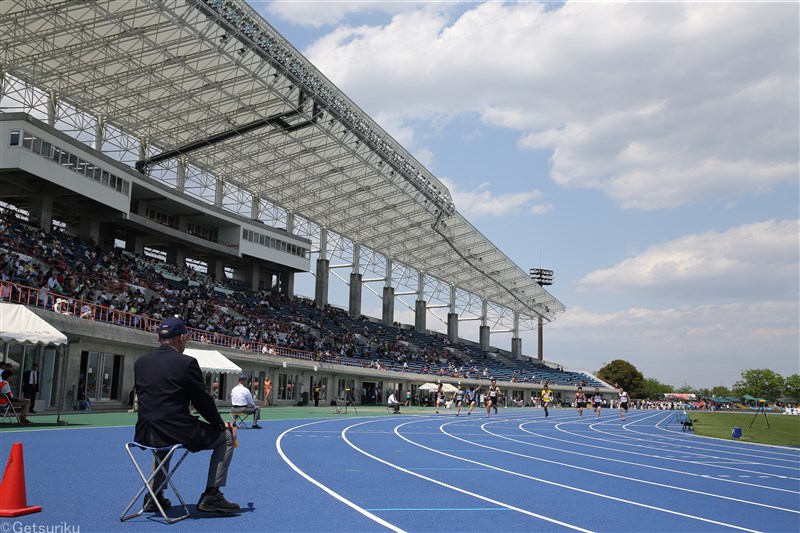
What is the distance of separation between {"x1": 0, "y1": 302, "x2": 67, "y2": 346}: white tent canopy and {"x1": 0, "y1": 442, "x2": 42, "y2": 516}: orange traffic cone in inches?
463

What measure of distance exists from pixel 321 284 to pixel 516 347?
40415 mm

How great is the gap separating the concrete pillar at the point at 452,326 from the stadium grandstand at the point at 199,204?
1403 centimetres

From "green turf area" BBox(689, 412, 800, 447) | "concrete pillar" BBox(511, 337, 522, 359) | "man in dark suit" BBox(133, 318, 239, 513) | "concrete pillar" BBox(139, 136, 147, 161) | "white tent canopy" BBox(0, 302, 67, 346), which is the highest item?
"concrete pillar" BBox(139, 136, 147, 161)

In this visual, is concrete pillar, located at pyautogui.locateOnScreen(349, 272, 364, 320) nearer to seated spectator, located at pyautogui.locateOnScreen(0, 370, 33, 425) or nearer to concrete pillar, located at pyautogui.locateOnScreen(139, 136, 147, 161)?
concrete pillar, located at pyautogui.locateOnScreen(139, 136, 147, 161)

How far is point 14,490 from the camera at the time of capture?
6.89 m

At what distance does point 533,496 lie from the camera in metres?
9.65

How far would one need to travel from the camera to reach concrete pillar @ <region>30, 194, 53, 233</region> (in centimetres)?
4011

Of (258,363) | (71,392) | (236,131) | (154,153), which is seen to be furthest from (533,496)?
(154,153)

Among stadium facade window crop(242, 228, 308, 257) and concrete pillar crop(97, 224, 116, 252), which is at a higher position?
stadium facade window crop(242, 228, 308, 257)

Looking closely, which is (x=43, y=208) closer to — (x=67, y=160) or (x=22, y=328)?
(x=67, y=160)

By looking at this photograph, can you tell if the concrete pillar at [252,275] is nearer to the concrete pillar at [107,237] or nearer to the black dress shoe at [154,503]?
the concrete pillar at [107,237]

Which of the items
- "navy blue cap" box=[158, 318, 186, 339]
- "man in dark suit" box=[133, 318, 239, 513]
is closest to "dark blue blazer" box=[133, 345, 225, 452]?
"man in dark suit" box=[133, 318, 239, 513]

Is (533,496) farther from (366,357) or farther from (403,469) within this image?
(366,357)

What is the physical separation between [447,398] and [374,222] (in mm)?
18529
